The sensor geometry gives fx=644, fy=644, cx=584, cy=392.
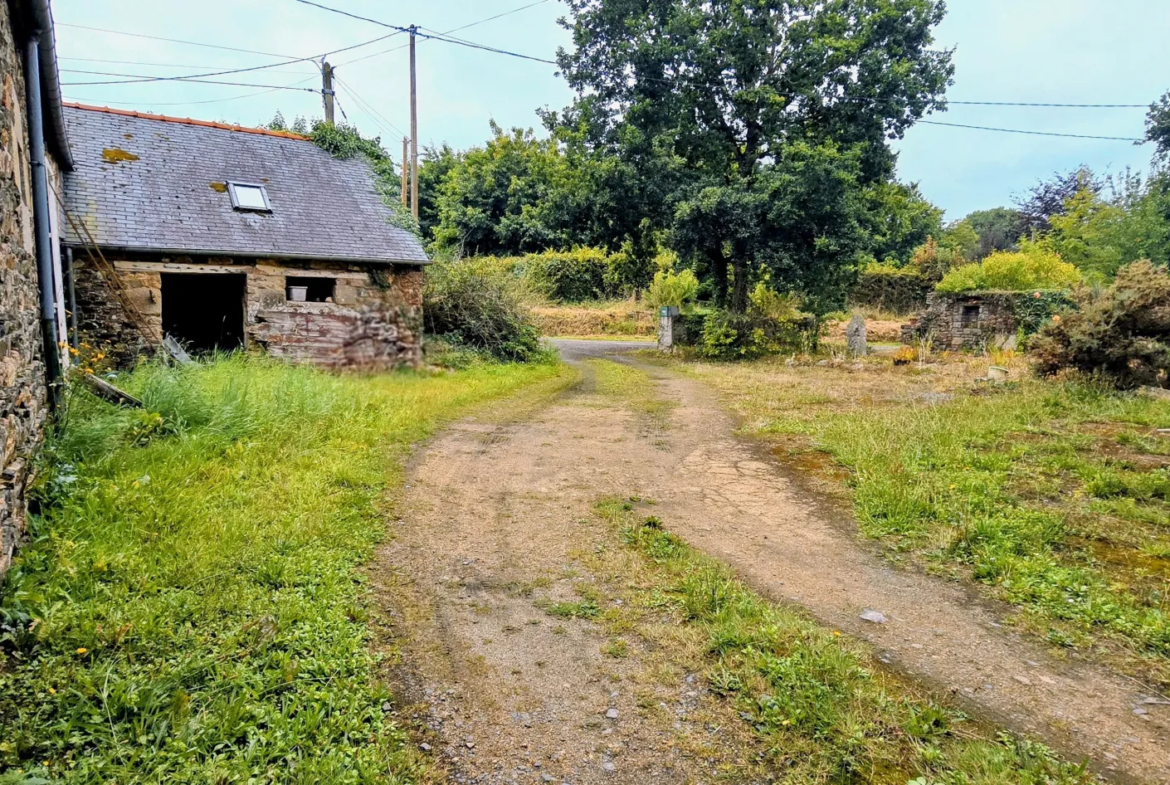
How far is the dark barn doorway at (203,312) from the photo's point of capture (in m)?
13.6

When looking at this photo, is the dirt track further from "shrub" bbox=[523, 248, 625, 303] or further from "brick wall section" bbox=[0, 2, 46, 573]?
"shrub" bbox=[523, 248, 625, 303]

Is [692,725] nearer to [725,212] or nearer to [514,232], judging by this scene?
[725,212]

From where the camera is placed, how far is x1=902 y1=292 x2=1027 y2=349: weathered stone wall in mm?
18766

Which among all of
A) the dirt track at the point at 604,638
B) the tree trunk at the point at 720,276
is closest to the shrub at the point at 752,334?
the tree trunk at the point at 720,276

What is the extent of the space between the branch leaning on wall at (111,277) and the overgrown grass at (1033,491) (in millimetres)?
9873

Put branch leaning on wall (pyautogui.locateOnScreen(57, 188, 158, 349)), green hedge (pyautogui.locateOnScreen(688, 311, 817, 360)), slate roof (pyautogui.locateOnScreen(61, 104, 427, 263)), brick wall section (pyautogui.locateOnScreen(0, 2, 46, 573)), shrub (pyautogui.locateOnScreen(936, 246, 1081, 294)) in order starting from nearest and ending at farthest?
brick wall section (pyautogui.locateOnScreen(0, 2, 46, 573))
branch leaning on wall (pyautogui.locateOnScreen(57, 188, 158, 349))
slate roof (pyautogui.locateOnScreen(61, 104, 427, 263))
green hedge (pyautogui.locateOnScreen(688, 311, 817, 360))
shrub (pyautogui.locateOnScreen(936, 246, 1081, 294))

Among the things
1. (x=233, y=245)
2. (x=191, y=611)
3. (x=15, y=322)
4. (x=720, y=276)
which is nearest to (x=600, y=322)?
(x=720, y=276)

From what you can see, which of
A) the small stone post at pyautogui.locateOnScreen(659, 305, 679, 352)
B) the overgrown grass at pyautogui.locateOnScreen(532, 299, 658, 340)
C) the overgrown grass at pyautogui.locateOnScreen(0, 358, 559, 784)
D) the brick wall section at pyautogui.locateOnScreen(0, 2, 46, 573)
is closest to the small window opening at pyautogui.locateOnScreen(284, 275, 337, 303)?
the overgrown grass at pyautogui.locateOnScreen(0, 358, 559, 784)

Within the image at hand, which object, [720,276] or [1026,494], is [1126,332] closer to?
[1026,494]

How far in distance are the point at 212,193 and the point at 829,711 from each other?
13082 millimetres

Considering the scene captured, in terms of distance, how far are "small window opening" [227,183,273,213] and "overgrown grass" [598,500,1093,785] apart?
11.3 meters

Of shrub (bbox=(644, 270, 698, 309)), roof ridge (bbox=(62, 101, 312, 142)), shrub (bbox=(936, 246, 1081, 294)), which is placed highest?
roof ridge (bbox=(62, 101, 312, 142))

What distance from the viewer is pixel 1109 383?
392 inches

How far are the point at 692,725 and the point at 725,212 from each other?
15.2 meters
